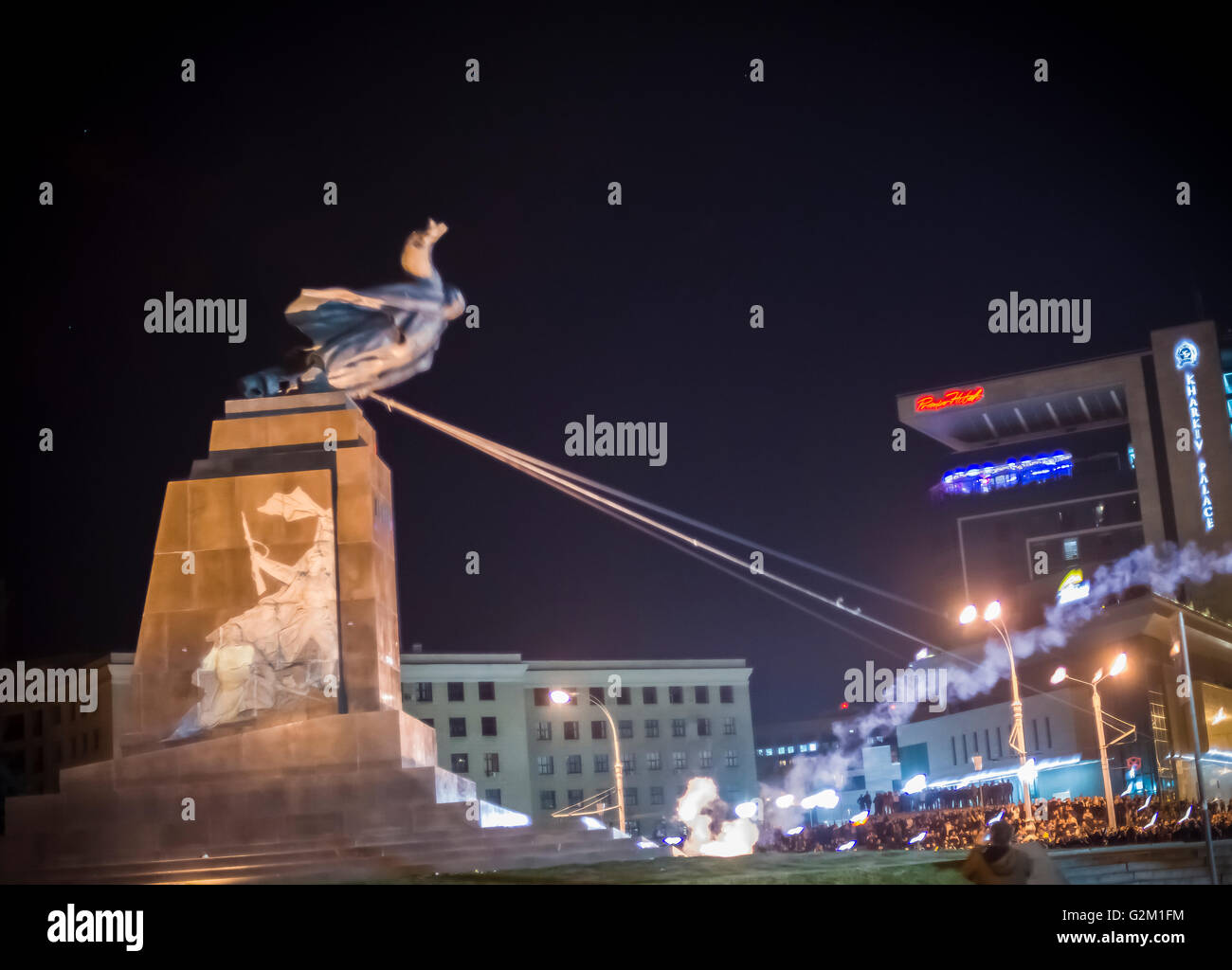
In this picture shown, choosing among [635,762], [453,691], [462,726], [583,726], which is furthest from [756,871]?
[583,726]

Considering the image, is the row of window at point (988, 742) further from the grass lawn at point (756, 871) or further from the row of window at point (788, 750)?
the row of window at point (788, 750)

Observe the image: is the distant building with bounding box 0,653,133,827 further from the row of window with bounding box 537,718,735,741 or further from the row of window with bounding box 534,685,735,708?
the row of window with bounding box 537,718,735,741

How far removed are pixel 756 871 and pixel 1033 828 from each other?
14.2 meters

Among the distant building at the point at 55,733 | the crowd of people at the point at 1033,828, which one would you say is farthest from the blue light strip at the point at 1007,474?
the distant building at the point at 55,733

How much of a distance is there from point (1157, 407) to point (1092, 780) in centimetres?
3019

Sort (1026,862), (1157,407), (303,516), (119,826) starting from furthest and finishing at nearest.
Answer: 1. (1157,407)
2. (303,516)
3. (119,826)
4. (1026,862)

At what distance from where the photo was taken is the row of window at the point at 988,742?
2446 inches

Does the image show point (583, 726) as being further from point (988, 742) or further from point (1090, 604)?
point (1090, 604)

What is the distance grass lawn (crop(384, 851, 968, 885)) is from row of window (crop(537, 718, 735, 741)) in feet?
213

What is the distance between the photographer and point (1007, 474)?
9275 cm

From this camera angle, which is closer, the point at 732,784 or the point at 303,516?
the point at 303,516
